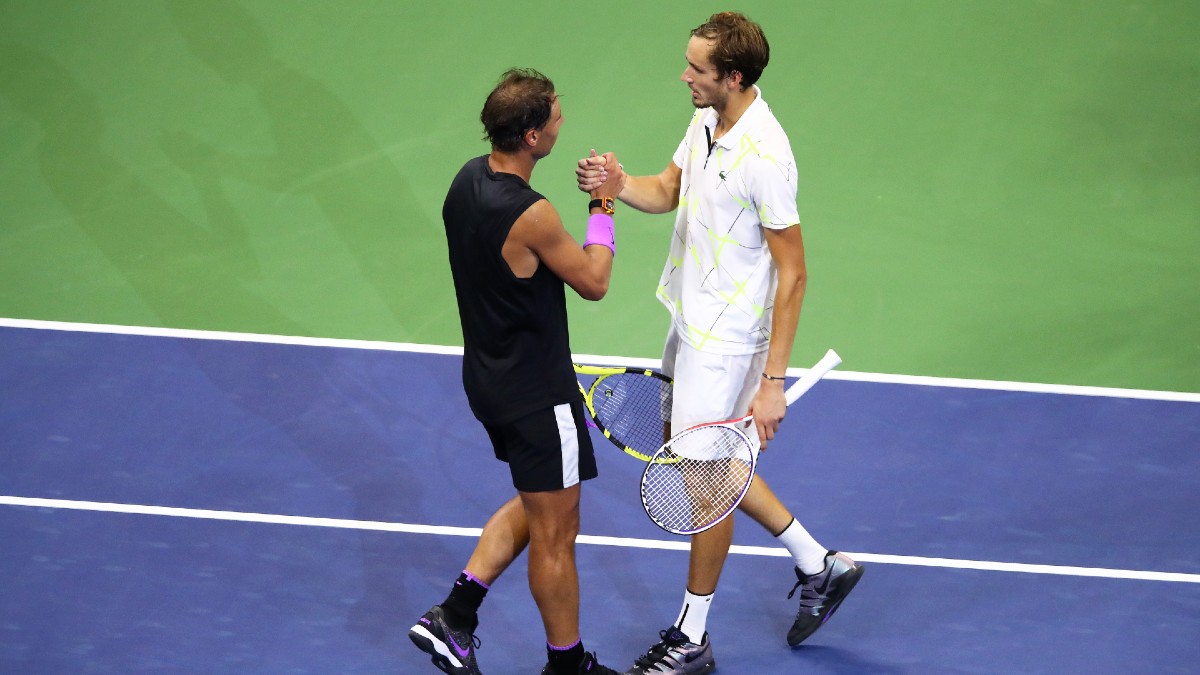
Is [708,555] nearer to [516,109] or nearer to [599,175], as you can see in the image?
[599,175]

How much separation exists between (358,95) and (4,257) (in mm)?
2404

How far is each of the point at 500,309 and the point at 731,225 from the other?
87cm

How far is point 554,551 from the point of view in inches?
187

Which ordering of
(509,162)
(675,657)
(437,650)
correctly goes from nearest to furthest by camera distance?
(509,162) < (437,650) < (675,657)

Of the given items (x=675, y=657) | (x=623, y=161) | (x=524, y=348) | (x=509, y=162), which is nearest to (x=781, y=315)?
(x=524, y=348)

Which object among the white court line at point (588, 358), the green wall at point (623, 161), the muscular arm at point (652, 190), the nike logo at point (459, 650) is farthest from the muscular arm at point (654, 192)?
the green wall at point (623, 161)

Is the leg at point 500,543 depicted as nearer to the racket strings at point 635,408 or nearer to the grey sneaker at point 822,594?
the racket strings at point 635,408

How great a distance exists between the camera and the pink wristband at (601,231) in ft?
14.8

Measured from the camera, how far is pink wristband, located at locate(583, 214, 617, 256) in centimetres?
451

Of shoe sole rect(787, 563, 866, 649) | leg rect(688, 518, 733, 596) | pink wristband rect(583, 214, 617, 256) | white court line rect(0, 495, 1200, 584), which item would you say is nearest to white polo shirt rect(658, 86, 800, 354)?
pink wristband rect(583, 214, 617, 256)

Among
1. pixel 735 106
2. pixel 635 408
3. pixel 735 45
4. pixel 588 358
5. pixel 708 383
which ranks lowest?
pixel 588 358

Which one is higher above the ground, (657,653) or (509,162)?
(509,162)

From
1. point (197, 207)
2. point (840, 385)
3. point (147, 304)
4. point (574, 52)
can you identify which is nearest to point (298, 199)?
point (197, 207)

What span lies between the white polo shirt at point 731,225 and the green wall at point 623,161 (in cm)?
233
